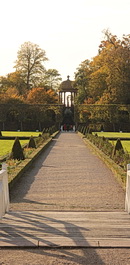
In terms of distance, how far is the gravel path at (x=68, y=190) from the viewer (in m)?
6.69

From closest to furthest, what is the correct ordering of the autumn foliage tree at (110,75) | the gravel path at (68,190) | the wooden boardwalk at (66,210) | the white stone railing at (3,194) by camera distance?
the wooden boardwalk at (66,210)
the white stone railing at (3,194)
the gravel path at (68,190)
the autumn foliage tree at (110,75)

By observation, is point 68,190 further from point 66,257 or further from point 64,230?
point 66,257

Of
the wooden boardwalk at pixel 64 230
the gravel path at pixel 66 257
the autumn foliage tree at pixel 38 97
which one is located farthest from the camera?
the autumn foliage tree at pixel 38 97

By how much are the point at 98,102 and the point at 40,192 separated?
153 ft

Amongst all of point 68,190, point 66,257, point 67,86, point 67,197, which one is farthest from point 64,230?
point 67,86

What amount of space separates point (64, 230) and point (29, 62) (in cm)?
6305

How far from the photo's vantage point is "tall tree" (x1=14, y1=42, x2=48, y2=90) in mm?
64938

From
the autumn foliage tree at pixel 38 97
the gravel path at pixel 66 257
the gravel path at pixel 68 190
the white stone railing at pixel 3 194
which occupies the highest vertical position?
the autumn foliage tree at pixel 38 97

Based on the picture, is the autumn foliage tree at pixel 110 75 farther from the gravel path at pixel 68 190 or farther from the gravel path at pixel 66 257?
the gravel path at pixel 66 257

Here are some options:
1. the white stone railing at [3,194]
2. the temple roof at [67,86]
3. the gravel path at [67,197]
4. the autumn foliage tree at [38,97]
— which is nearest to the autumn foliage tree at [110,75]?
the temple roof at [67,86]

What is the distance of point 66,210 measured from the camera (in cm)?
615

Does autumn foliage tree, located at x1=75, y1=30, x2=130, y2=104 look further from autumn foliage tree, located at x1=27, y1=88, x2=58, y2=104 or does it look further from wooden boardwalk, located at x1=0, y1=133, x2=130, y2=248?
wooden boardwalk, located at x1=0, y1=133, x2=130, y2=248

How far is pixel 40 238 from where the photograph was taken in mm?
4059

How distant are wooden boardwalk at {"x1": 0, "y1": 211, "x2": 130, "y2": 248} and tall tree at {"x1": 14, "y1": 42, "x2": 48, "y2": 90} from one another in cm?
6101
